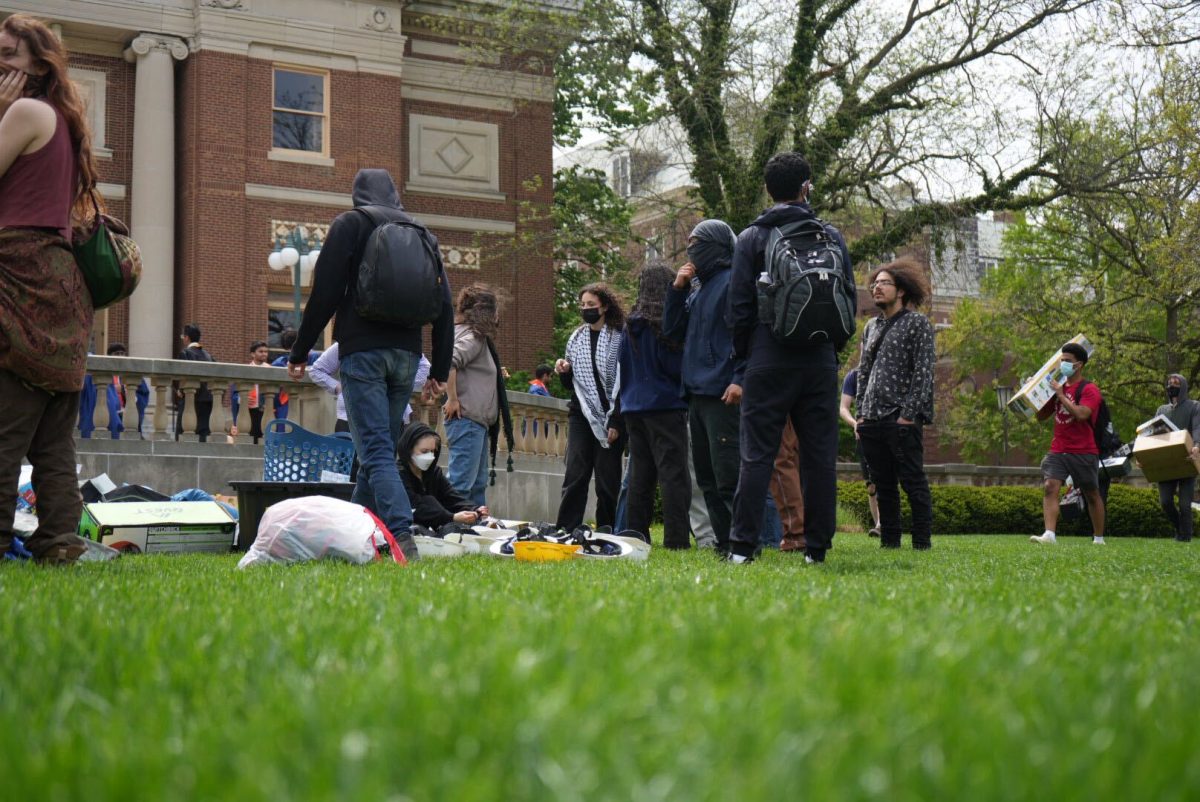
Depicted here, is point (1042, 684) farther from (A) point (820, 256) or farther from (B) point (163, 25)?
(B) point (163, 25)

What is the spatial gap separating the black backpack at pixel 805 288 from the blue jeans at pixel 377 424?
7.67 ft

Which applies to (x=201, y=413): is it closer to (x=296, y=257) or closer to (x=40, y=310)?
(x=296, y=257)

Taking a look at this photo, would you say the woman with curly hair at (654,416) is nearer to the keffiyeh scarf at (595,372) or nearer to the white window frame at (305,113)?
the keffiyeh scarf at (595,372)

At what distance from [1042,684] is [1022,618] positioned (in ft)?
4.54

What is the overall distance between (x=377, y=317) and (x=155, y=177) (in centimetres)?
2263

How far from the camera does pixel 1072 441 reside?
15.0m

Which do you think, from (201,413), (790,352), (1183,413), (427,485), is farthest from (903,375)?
(201,413)

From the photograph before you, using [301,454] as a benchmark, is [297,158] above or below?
above

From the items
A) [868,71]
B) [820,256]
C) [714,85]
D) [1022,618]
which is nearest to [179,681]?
[1022,618]

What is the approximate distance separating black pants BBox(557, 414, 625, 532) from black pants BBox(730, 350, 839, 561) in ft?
10.7

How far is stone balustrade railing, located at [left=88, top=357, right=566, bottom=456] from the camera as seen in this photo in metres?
16.8

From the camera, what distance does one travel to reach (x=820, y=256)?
7.71 meters

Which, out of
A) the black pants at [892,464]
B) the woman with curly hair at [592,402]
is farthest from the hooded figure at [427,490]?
the black pants at [892,464]

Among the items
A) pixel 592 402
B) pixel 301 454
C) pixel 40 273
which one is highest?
pixel 40 273
